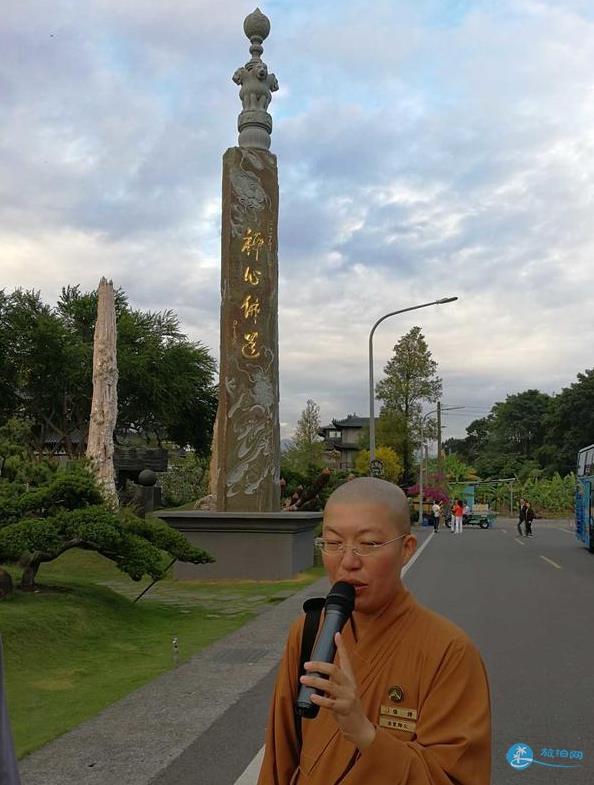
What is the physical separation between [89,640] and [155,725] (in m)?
3.80

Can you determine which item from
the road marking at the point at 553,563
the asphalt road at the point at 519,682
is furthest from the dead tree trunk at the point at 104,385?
the road marking at the point at 553,563

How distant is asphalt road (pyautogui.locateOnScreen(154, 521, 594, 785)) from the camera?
15.6ft

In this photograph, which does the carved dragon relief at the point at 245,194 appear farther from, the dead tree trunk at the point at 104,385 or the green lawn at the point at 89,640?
the dead tree trunk at the point at 104,385

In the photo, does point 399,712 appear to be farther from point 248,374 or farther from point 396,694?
point 248,374

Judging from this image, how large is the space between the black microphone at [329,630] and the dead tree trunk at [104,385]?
2377 cm

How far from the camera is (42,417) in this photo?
41.4m

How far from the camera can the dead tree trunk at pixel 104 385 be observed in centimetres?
2505

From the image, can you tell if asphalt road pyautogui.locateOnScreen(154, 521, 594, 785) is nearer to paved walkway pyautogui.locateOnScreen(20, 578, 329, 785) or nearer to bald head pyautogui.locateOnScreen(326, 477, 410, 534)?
paved walkway pyautogui.locateOnScreen(20, 578, 329, 785)

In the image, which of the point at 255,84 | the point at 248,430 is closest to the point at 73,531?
the point at 248,430

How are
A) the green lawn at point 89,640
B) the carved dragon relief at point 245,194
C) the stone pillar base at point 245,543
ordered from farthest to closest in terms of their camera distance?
the carved dragon relief at point 245,194 → the stone pillar base at point 245,543 → the green lawn at point 89,640

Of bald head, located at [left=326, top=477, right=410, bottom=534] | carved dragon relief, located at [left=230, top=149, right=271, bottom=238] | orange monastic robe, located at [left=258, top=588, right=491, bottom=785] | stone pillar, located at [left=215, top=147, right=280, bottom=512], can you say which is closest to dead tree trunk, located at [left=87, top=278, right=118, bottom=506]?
stone pillar, located at [left=215, top=147, right=280, bottom=512]

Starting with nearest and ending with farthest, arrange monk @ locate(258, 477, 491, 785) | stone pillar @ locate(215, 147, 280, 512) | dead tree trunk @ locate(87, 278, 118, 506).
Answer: monk @ locate(258, 477, 491, 785) → stone pillar @ locate(215, 147, 280, 512) → dead tree trunk @ locate(87, 278, 118, 506)

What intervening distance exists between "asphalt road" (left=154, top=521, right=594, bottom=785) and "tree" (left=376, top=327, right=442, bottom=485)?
36.3 meters

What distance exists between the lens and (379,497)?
2037 mm
